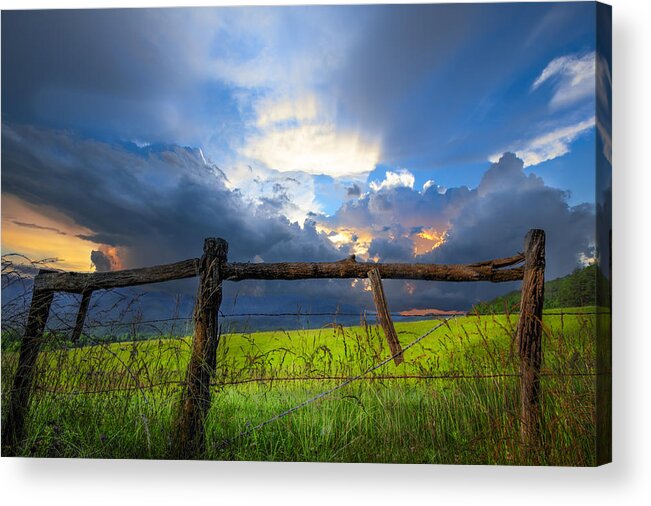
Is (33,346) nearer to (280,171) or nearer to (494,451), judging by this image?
(280,171)

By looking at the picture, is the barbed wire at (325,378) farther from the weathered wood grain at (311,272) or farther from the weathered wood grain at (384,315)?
the weathered wood grain at (311,272)

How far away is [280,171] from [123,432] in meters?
2.30

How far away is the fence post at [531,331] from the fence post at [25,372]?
369 cm

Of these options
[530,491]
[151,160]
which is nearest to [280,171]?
[151,160]

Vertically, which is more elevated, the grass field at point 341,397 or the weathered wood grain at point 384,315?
the weathered wood grain at point 384,315

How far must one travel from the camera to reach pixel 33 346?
20.2 ft

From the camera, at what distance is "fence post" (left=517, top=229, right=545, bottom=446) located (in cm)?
534

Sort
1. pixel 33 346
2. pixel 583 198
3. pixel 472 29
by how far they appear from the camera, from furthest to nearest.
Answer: pixel 33 346 < pixel 472 29 < pixel 583 198

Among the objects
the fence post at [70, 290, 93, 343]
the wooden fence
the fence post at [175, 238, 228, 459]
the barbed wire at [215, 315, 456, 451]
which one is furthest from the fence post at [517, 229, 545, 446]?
the fence post at [70, 290, 93, 343]

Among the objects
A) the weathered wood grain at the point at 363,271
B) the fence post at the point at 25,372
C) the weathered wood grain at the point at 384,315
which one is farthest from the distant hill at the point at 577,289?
the fence post at the point at 25,372

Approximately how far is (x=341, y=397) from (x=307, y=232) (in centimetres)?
126

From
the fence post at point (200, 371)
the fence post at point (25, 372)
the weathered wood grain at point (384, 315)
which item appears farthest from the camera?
the fence post at point (25, 372)

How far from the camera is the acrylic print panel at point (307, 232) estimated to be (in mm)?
5410

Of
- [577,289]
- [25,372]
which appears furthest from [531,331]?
[25,372]
